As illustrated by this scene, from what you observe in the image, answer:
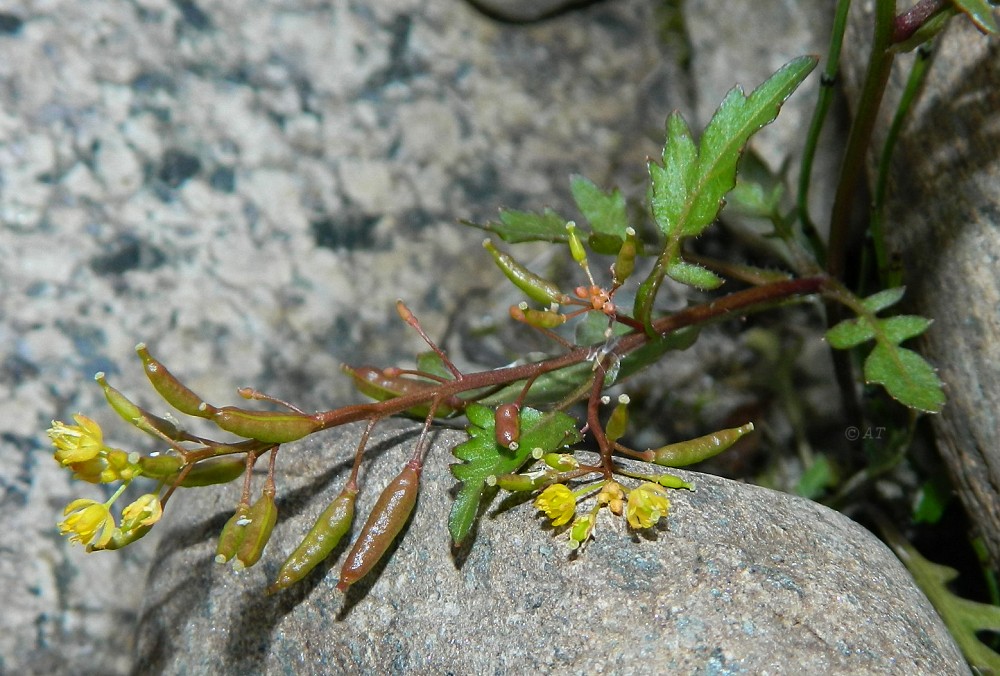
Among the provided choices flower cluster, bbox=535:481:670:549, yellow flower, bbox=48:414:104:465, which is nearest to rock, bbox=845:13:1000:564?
flower cluster, bbox=535:481:670:549

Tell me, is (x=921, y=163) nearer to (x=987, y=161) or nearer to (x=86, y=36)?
(x=987, y=161)

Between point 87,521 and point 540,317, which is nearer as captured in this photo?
point 87,521

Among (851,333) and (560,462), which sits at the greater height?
(851,333)

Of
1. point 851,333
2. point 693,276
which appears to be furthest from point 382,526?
point 851,333

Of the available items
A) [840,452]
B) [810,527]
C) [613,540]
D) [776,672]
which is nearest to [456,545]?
[613,540]

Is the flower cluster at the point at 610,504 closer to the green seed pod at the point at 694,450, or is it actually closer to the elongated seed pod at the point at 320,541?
the green seed pod at the point at 694,450

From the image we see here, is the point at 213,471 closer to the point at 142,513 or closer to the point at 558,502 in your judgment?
the point at 142,513

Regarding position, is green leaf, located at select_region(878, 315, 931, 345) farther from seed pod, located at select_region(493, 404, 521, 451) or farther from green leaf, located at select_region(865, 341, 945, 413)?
seed pod, located at select_region(493, 404, 521, 451)
